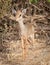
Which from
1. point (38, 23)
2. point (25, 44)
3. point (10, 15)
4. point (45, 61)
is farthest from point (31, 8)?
point (45, 61)

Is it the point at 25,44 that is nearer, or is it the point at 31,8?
the point at 25,44

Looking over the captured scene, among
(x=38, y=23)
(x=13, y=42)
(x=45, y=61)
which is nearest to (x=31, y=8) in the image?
(x=38, y=23)

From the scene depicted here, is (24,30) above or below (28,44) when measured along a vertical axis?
above

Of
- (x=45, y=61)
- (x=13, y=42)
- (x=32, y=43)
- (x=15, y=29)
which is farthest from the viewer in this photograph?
(x=15, y=29)

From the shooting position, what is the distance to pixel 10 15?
7113 millimetres

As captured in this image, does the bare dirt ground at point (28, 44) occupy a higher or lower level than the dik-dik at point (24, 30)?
lower

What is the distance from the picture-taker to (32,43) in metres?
6.29

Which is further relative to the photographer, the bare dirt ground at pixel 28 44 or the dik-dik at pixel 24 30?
the dik-dik at pixel 24 30

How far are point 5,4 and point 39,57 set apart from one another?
1.90 meters

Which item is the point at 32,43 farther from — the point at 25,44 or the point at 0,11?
the point at 0,11

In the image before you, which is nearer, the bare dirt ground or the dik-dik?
the bare dirt ground

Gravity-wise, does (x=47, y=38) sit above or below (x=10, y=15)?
below

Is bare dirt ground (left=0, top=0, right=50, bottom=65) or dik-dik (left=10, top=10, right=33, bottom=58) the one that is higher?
dik-dik (left=10, top=10, right=33, bottom=58)

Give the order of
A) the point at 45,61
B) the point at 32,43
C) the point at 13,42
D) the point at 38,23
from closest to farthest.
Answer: the point at 45,61 < the point at 32,43 < the point at 13,42 < the point at 38,23
